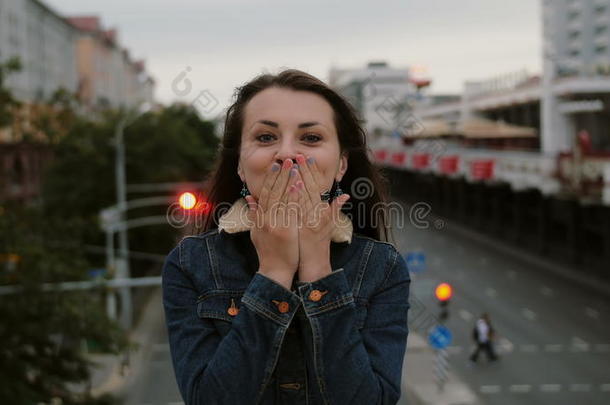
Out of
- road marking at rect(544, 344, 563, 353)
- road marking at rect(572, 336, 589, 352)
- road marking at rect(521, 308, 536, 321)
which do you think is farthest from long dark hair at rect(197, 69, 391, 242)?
road marking at rect(521, 308, 536, 321)

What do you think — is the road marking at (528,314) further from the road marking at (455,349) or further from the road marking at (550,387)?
the road marking at (550,387)

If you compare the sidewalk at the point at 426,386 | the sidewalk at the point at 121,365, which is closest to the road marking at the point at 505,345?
the sidewalk at the point at 426,386

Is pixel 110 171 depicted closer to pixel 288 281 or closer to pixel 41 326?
pixel 41 326

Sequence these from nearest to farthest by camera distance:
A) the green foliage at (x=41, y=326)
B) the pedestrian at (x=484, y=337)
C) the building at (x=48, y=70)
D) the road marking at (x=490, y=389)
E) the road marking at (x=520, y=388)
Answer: the green foliage at (x=41, y=326), the road marking at (x=520, y=388), the road marking at (x=490, y=389), the pedestrian at (x=484, y=337), the building at (x=48, y=70)

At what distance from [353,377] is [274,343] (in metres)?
0.24

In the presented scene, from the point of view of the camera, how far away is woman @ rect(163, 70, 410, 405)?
6.82 ft

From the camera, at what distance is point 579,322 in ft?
97.7

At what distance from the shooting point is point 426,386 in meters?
22.2

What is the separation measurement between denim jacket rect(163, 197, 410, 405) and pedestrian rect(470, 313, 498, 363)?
2146 cm

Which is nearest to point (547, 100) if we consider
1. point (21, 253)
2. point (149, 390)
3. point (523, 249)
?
point (523, 249)

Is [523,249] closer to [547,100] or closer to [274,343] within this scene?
[547,100]

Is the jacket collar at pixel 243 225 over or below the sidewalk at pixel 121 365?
over

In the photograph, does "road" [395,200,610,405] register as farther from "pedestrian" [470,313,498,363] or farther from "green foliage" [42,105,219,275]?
"green foliage" [42,105,219,275]

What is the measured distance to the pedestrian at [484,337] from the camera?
23250mm
